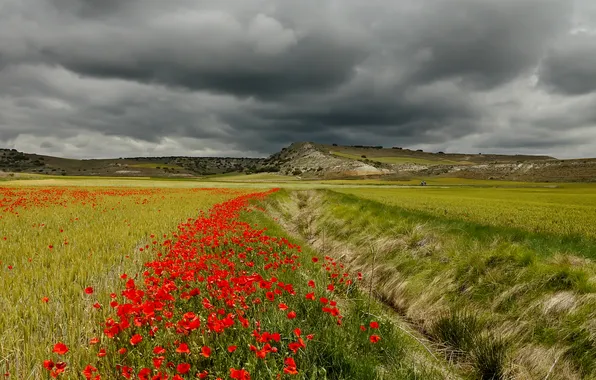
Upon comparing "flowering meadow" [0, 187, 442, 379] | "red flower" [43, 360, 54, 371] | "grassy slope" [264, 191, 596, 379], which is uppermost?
"red flower" [43, 360, 54, 371]

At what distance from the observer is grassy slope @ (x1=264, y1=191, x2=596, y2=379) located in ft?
18.4

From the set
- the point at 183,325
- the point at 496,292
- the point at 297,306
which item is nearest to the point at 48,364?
the point at 183,325

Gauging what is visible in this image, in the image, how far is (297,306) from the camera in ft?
17.7

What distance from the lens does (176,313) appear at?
15.8 ft

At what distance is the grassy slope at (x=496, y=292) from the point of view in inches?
221

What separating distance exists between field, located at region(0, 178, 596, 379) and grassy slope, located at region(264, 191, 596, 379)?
0.11 ft

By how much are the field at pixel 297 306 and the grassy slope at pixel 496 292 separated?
3 cm

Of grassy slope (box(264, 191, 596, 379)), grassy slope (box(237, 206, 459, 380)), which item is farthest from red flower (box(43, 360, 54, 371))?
grassy slope (box(264, 191, 596, 379))

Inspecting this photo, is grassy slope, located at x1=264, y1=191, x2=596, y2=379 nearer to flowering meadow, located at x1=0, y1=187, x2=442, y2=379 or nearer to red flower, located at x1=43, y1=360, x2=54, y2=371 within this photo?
flowering meadow, located at x1=0, y1=187, x2=442, y2=379

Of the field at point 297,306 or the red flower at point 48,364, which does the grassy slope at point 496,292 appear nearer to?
the field at point 297,306

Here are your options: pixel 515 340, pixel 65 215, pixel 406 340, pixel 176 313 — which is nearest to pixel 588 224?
pixel 515 340

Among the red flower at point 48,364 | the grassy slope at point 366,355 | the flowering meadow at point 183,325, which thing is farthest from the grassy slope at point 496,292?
the red flower at point 48,364

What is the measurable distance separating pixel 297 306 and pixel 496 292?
16.4 feet

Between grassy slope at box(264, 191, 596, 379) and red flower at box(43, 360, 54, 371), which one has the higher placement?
red flower at box(43, 360, 54, 371)
